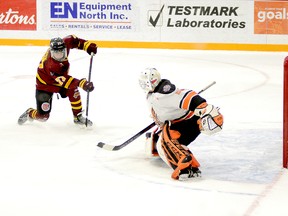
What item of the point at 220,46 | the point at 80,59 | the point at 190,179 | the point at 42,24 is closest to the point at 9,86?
the point at 80,59

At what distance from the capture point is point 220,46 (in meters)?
10.1

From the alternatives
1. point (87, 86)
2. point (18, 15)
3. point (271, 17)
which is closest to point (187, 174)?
point (87, 86)

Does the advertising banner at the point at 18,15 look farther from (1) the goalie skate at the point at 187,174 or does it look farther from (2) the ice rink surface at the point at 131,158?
(1) the goalie skate at the point at 187,174

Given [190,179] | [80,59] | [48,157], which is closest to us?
[190,179]

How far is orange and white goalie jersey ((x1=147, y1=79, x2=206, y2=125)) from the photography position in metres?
4.39

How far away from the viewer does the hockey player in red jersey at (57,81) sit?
18.7ft

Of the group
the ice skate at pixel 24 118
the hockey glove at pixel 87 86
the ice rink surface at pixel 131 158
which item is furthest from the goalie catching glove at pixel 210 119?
the ice skate at pixel 24 118

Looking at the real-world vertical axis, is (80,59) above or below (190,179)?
above

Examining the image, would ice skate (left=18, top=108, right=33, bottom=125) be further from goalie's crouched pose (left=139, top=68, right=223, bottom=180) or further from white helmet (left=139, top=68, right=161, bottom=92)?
white helmet (left=139, top=68, right=161, bottom=92)

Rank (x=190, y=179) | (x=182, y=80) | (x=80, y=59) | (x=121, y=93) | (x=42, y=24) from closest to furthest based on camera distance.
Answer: (x=190, y=179) < (x=121, y=93) < (x=182, y=80) < (x=80, y=59) < (x=42, y=24)

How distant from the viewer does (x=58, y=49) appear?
223 inches

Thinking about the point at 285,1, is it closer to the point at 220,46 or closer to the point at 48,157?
the point at 220,46

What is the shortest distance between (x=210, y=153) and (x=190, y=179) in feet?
2.24

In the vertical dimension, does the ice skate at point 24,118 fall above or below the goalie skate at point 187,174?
above
